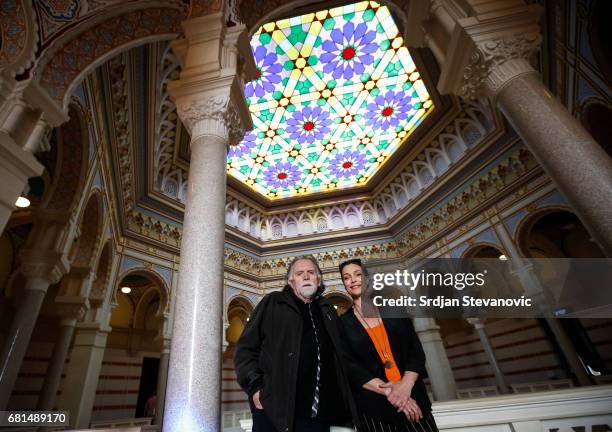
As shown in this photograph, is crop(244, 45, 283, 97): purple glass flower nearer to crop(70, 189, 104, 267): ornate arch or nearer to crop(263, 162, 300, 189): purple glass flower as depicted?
crop(263, 162, 300, 189): purple glass flower

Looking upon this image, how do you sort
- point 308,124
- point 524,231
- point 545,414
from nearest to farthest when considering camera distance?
point 545,414 → point 524,231 → point 308,124

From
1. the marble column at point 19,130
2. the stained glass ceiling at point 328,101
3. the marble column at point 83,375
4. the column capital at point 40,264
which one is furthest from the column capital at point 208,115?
the marble column at point 83,375

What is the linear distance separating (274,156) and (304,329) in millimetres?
10678

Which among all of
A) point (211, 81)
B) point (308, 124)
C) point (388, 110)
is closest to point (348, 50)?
point (388, 110)

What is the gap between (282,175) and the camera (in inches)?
504

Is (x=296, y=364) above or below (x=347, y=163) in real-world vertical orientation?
below

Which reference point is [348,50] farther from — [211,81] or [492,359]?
[492,359]

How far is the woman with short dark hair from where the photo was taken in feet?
5.28

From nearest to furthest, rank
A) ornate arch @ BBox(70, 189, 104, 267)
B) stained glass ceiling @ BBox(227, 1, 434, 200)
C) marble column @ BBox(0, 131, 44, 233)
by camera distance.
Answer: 1. marble column @ BBox(0, 131, 44, 233)
2. ornate arch @ BBox(70, 189, 104, 267)
3. stained glass ceiling @ BBox(227, 1, 434, 200)

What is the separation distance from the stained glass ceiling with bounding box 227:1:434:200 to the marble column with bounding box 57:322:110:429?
6857 mm

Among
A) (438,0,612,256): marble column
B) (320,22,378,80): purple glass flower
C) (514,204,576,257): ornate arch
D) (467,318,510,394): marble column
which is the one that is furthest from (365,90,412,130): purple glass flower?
(467,318,510,394): marble column

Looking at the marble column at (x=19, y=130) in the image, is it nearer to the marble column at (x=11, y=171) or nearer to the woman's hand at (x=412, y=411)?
the marble column at (x=11, y=171)

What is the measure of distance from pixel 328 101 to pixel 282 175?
3605mm

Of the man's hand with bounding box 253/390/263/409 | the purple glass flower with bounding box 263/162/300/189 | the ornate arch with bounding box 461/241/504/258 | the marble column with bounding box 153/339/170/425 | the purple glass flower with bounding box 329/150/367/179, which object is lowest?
the man's hand with bounding box 253/390/263/409
